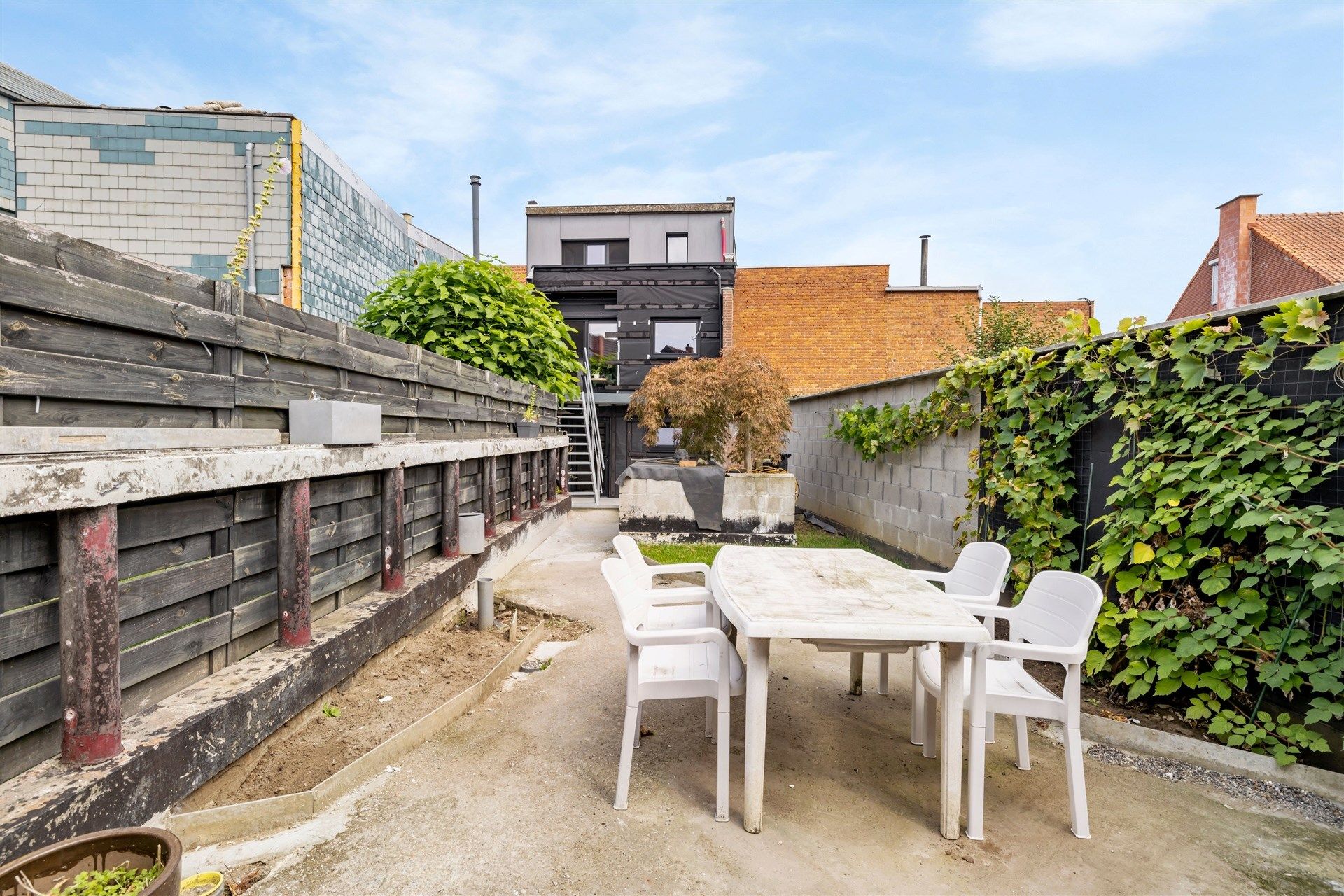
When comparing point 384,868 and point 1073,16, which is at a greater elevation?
point 1073,16

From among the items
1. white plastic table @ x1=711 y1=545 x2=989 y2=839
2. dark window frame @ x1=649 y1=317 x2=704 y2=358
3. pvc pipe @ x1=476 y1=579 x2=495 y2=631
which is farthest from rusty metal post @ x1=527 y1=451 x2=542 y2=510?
dark window frame @ x1=649 y1=317 x2=704 y2=358

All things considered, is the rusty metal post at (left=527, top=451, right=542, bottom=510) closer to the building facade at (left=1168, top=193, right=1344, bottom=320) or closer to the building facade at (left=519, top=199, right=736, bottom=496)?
the building facade at (left=519, top=199, right=736, bottom=496)

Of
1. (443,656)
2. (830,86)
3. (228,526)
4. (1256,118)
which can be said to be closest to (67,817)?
(228,526)

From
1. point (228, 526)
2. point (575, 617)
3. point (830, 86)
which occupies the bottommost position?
point (575, 617)

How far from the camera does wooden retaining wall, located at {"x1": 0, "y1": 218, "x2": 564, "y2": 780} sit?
5.08 feet

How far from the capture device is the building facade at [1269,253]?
14398mm

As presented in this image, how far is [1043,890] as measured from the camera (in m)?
1.87

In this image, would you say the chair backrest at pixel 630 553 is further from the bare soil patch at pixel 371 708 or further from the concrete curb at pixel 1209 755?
the concrete curb at pixel 1209 755

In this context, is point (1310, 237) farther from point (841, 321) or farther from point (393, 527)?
point (393, 527)

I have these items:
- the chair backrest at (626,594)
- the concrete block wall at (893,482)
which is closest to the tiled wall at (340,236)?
the concrete block wall at (893,482)

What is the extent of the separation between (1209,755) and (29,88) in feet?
52.7

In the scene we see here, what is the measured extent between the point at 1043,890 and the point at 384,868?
2101 mm

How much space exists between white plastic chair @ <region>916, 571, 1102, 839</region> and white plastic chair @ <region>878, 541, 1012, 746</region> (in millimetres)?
277

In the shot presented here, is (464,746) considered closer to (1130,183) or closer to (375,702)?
(375,702)
